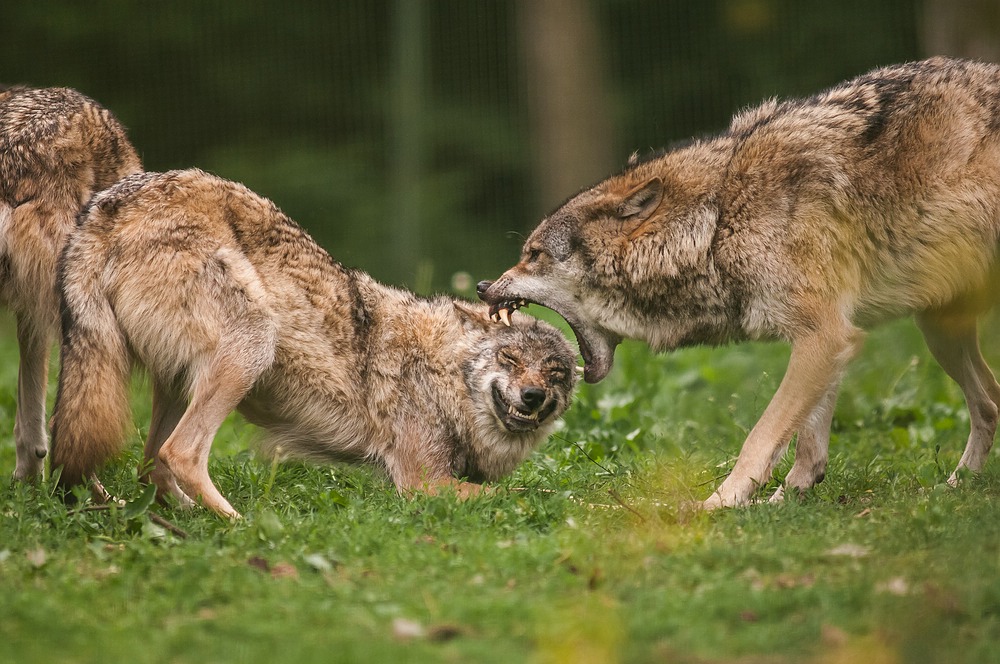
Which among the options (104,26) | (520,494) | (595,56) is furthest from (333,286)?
(104,26)

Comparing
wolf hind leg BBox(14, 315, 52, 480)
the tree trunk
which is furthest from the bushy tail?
the tree trunk

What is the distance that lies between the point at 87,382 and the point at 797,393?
2948 millimetres

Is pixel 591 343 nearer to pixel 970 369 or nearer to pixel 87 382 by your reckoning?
pixel 970 369

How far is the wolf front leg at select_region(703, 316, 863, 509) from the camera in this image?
4637 millimetres

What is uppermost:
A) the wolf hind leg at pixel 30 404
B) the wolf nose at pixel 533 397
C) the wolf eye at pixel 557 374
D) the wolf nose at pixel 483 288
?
the wolf nose at pixel 483 288

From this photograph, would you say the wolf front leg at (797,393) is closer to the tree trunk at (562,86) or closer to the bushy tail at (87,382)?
the bushy tail at (87,382)

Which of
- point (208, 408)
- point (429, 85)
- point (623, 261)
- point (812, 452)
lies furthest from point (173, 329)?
point (429, 85)

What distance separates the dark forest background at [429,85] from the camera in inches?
474

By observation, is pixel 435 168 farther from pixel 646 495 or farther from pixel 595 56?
pixel 646 495

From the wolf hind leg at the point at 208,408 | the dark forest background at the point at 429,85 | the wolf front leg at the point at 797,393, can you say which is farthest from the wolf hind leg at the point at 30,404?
the dark forest background at the point at 429,85

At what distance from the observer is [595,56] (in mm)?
13508

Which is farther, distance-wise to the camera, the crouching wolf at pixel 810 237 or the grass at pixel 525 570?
the crouching wolf at pixel 810 237

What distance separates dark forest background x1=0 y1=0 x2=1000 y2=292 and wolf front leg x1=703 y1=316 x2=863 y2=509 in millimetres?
7211

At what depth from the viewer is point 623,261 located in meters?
5.13
